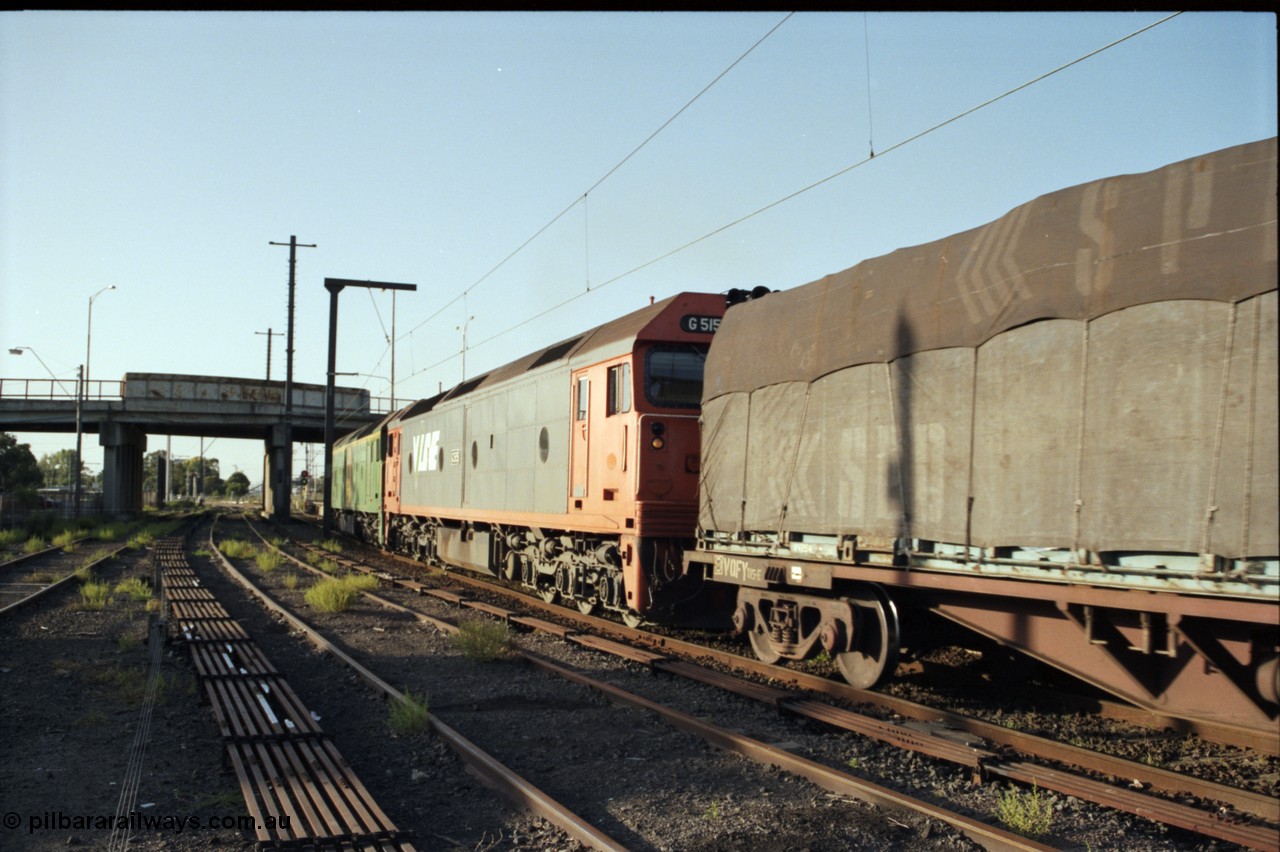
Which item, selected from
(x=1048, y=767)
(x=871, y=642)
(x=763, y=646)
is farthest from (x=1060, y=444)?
(x=763, y=646)

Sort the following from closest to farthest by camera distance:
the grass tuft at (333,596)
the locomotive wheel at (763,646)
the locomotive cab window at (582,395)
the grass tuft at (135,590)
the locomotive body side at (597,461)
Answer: the locomotive wheel at (763,646) < the locomotive body side at (597,461) < the locomotive cab window at (582,395) < the grass tuft at (333,596) < the grass tuft at (135,590)

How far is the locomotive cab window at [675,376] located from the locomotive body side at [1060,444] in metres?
2.51

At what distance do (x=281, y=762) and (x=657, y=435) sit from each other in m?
6.43

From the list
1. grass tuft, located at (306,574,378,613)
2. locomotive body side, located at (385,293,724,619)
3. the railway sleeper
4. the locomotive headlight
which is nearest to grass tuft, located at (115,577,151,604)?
grass tuft, located at (306,574,378,613)

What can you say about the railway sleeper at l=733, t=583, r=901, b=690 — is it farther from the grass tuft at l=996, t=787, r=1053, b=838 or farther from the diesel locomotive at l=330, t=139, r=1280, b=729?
the grass tuft at l=996, t=787, r=1053, b=838

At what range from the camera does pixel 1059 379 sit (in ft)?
21.2

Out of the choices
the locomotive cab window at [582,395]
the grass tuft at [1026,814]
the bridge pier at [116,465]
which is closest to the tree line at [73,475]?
the bridge pier at [116,465]

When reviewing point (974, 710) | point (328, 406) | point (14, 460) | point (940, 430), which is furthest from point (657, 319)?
point (14, 460)

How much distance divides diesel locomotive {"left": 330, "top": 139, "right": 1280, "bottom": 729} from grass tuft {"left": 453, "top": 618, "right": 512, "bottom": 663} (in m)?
1.67

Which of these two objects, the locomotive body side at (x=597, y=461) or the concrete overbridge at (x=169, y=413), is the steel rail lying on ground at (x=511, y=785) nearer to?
the locomotive body side at (x=597, y=461)

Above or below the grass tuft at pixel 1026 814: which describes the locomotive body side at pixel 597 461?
above

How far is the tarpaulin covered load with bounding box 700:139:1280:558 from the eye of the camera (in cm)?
532

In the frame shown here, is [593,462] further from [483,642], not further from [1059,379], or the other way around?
[1059,379]

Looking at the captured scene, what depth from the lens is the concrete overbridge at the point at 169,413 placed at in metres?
50.1
